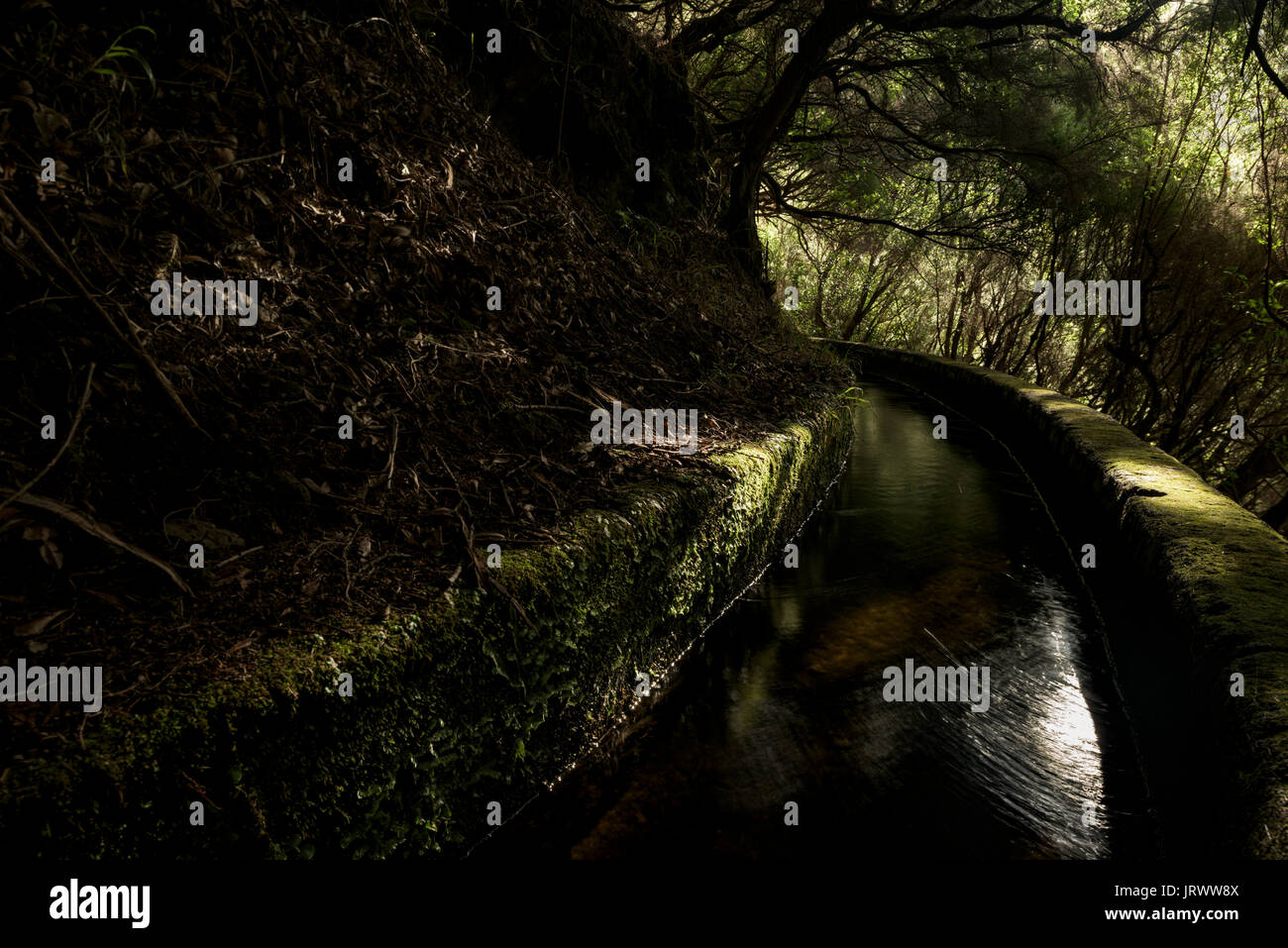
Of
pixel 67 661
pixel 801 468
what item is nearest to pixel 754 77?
pixel 801 468

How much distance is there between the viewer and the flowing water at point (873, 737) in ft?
9.16

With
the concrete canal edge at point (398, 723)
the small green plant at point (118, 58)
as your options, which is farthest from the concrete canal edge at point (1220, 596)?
the small green plant at point (118, 58)

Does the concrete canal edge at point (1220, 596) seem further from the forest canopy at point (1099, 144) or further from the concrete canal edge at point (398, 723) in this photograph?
the forest canopy at point (1099, 144)

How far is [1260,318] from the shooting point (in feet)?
23.4

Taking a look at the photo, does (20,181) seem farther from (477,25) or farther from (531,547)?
(477,25)

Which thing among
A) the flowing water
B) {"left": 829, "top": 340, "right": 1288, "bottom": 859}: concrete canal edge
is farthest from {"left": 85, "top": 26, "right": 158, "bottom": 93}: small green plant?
{"left": 829, "top": 340, "right": 1288, "bottom": 859}: concrete canal edge

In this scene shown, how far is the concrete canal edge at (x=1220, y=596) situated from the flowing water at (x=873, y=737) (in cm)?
63

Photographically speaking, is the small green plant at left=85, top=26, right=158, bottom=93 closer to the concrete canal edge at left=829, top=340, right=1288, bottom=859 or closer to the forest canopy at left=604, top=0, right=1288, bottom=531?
the concrete canal edge at left=829, top=340, right=1288, bottom=859

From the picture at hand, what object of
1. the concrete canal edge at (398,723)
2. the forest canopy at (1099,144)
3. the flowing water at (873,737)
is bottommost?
the flowing water at (873,737)

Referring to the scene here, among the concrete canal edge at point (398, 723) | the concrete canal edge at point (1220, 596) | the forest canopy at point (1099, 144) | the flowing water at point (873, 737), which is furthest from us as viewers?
the forest canopy at point (1099, 144)

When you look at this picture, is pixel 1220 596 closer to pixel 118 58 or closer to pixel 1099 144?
pixel 118 58

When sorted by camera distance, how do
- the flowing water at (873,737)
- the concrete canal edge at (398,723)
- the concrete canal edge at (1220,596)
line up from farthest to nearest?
the flowing water at (873,737) < the concrete canal edge at (1220,596) < the concrete canal edge at (398,723)

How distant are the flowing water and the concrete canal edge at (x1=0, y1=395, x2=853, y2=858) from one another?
314 millimetres
